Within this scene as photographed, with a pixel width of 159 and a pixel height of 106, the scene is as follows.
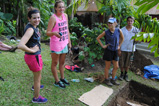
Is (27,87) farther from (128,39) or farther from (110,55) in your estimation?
(128,39)

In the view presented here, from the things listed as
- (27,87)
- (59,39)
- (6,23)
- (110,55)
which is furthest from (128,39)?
(6,23)

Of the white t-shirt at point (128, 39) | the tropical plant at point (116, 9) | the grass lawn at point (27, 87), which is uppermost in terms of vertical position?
the tropical plant at point (116, 9)

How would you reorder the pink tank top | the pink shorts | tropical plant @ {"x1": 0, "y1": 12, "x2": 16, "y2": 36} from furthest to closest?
tropical plant @ {"x1": 0, "y1": 12, "x2": 16, "y2": 36} → the pink tank top → the pink shorts

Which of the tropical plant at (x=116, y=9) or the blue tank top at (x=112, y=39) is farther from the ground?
the tropical plant at (x=116, y=9)

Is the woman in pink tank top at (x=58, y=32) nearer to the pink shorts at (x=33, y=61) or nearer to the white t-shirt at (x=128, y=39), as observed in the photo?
the pink shorts at (x=33, y=61)

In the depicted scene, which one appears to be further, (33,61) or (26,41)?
(33,61)

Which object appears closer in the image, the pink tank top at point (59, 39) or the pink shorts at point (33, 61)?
the pink shorts at point (33, 61)

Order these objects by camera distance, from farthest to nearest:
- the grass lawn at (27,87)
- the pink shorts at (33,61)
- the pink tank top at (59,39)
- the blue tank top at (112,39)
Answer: the blue tank top at (112,39) < the pink tank top at (59,39) < the grass lawn at (27,87) < the pink shorts at (33,61)

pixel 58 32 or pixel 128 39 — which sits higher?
pixel 58 32

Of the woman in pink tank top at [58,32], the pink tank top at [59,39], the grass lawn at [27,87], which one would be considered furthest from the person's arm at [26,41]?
the grass lawn at [27,87]

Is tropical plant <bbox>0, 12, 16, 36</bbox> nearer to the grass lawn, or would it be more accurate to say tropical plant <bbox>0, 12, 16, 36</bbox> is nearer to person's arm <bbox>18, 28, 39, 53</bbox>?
the grass lawn

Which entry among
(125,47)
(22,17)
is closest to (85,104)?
(125,47)

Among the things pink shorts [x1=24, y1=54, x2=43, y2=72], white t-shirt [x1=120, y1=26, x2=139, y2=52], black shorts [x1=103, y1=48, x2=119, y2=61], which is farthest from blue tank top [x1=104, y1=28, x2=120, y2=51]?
pink shorts [x1=24, y1=54, x2=43, y2=72]

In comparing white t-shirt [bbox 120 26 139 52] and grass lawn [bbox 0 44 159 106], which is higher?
white t-shirt [bbox 120 26 139 52]
